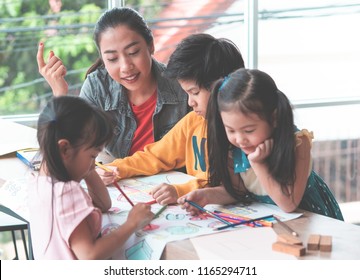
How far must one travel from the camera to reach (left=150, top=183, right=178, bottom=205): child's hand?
189cm

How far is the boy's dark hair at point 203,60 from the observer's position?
2012 mm

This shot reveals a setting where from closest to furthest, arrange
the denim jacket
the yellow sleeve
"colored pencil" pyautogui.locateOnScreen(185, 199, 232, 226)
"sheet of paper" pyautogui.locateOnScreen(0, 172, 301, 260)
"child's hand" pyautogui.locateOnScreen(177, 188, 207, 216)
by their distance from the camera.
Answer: "sheet of paper" pyautogui.locateOnScreen(0, 172, 301, 260)
"colored pencil" pyautogui.locateOnScreen(185, 199, 232, 226)
"child's hand" pyautogui.locateOnScreen(177, 188, 207, 216)
the yellow sleeve
the denim jacket

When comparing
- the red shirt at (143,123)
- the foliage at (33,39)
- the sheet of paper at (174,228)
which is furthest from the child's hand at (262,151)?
the foliage at (33,39)

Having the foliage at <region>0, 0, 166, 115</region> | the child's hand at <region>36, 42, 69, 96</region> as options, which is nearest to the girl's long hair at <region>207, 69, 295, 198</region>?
the child's hand at <region>36, 42, 69, 96</region>

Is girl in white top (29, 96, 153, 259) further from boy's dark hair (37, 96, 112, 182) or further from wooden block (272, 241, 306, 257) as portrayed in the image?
wooden block (272, 241, 306, 257)

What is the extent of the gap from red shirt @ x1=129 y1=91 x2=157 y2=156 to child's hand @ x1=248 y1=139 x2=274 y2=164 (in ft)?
2.57

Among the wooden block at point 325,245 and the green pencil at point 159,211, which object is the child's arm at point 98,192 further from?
the wooden block at point 325,245

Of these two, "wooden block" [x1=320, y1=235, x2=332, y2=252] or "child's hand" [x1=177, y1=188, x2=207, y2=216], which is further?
"child's hand" [x1=177, y1=188, x2=207, y2=216]

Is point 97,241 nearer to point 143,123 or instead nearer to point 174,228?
point 174,228

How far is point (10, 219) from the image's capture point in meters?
2.09

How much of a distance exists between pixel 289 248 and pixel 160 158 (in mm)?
781

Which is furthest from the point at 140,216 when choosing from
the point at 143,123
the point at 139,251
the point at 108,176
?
the point at 143,123

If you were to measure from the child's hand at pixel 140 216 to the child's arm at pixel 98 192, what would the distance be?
17 centimetres

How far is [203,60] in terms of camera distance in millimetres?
2031
